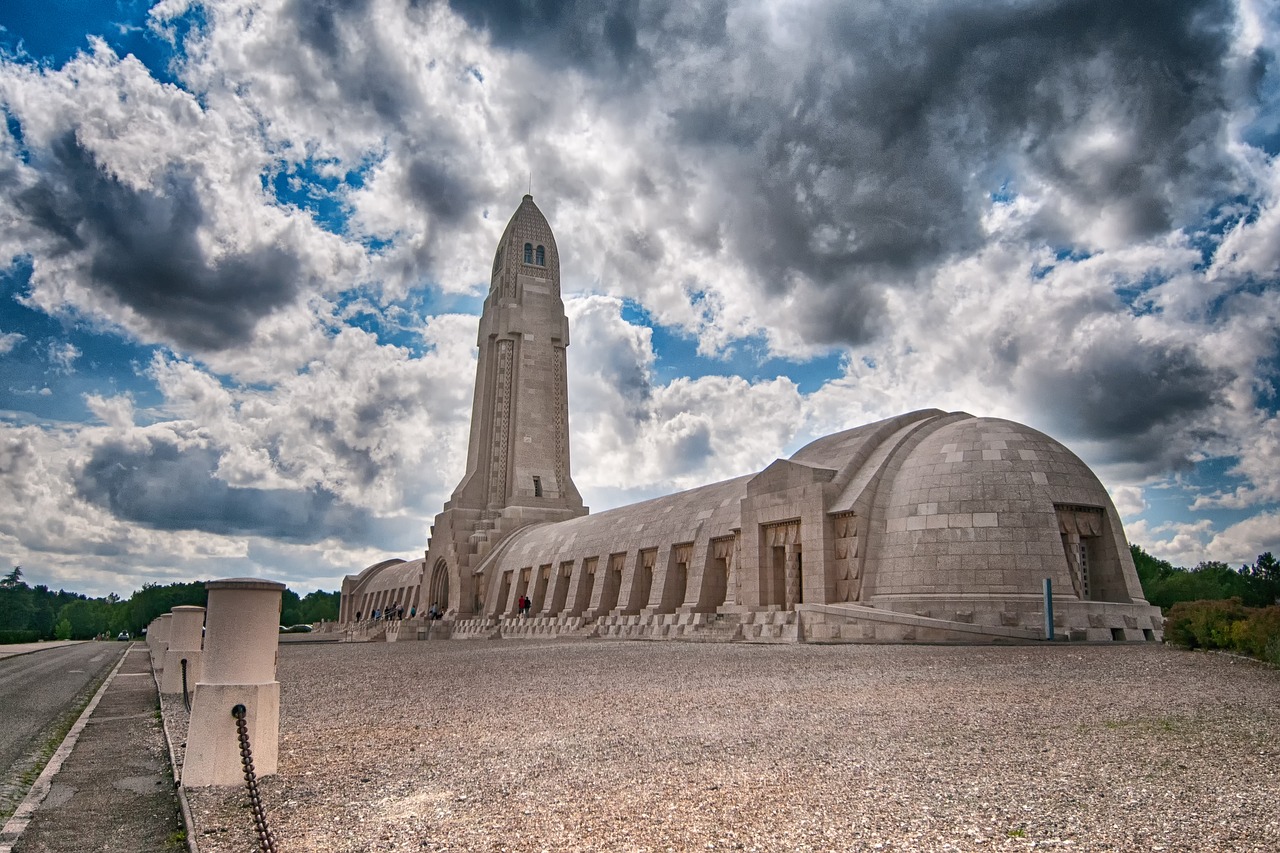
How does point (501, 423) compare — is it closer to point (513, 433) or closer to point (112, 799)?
point (513, 433)

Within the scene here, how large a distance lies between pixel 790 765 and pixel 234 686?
3947 mm

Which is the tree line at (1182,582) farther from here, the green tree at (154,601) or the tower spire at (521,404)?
the green tree at (154,601)

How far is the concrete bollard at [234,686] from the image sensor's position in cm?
633

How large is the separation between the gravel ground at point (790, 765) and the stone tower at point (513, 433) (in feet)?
121

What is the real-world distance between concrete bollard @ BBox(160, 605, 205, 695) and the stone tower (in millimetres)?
34259

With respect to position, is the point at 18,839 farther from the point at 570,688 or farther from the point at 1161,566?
the point at 1161,566

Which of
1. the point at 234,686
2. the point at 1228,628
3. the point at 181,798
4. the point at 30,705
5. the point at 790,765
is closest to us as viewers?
the point at 181,798

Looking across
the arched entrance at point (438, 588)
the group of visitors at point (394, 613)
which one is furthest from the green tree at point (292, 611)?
the arched entrance at point (438, 588)

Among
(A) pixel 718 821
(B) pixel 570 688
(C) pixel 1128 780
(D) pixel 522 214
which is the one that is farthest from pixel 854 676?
(D) pixel 522 214

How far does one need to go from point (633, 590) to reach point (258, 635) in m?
25.5

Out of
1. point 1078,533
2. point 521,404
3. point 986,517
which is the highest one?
point 521,404

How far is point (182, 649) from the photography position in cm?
1223

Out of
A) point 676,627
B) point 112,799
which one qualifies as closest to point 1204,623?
point 676,627

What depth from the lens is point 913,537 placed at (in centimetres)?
2034
